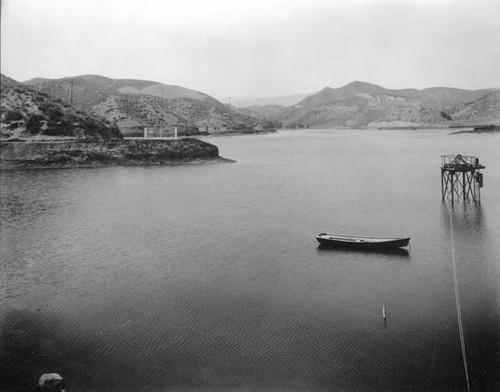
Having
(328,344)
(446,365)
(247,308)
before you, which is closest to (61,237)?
(247,308)

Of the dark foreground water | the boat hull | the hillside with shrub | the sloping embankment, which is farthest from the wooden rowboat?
the hillside with shrub

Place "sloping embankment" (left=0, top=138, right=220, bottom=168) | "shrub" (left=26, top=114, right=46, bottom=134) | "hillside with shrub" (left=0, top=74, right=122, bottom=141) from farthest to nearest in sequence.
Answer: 1. "shrub" (left=26, top=114, right=46, bottom=134)
2. "hillside with shrub" (left=0, top=74, right=122, bottom=141)
3. "sloping embankment" (left=0, top=138, right=220, bottom=168)

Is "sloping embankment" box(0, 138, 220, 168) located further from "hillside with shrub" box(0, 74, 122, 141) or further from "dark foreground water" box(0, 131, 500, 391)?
"dark foreground water" box(0, 131, 500, 391)

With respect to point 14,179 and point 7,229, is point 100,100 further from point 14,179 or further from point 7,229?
point 7,229

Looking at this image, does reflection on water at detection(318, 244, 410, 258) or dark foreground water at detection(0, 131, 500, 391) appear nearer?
dark foreground water at detection(0, 131, 500, 391)

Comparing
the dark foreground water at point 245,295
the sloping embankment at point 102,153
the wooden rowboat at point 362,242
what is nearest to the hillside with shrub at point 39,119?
the sloping embankment at point 102,153

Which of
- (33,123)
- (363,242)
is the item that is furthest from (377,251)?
(33,123)

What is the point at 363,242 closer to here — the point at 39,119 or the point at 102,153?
the point at 102,153

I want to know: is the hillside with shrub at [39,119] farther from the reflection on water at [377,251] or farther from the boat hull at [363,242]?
the reflection on water at [377,251]
